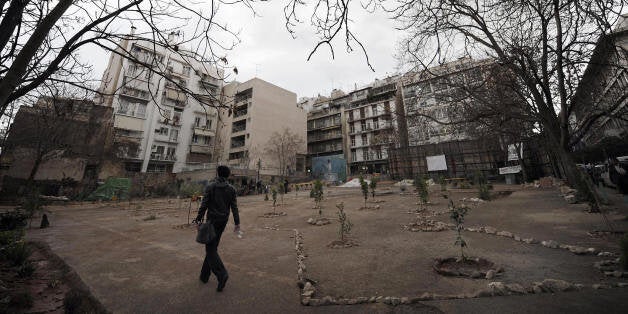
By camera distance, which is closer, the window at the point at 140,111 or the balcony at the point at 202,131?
the window at the point at 140,111

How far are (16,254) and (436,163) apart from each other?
114ft

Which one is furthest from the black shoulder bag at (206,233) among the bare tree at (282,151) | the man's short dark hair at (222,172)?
the bare tree at (282,151)

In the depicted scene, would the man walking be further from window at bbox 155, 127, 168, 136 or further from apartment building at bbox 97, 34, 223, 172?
window at bbox 155, 127, 168, 136

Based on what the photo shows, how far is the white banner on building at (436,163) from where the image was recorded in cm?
3117

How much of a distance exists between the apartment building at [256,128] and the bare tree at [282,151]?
13.9 inches

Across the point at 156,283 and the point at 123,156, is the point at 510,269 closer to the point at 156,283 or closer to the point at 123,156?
the point at 156,283

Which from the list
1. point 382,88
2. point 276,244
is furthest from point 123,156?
point 382,88

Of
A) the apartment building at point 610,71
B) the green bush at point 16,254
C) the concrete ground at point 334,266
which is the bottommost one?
the concrete ground at point 334,266

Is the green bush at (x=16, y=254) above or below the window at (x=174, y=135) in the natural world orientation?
below

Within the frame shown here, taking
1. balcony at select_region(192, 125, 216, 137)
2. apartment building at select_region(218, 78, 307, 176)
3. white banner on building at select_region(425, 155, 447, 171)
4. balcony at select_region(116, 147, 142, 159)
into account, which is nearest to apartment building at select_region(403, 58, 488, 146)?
white banner on building at select_region(425, 155, 447, 171)

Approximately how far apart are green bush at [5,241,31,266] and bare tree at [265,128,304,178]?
1423 inches

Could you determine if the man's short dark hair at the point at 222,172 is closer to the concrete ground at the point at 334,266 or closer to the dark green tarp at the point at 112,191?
the concrete ground at the point at 334,266

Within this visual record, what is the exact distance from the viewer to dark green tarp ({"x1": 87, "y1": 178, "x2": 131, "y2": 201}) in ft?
75.2

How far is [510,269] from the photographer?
3.74 m
